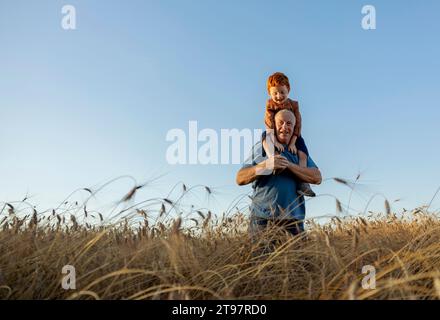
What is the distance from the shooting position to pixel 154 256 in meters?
3.12

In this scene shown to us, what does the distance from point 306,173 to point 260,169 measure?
0.41m

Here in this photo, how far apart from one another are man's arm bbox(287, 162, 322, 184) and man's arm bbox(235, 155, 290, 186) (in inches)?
3.5

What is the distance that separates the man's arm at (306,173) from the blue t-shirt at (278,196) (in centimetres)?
9

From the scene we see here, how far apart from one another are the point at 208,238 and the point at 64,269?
1573mm

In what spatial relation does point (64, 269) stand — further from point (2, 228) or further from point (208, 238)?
point (2, 228)

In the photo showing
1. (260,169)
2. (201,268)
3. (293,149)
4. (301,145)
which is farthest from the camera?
(301,145)

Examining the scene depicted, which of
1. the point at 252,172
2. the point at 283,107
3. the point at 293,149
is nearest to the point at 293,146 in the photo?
the point at 293,149

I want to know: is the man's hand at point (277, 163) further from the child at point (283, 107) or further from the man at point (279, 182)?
the child at point (283, 107)

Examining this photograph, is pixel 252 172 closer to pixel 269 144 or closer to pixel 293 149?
pixel 269 144

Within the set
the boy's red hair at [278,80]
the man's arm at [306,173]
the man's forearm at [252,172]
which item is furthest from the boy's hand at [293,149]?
the boy's red hair at [278,80]

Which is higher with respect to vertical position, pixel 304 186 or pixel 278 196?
pixel 304 186

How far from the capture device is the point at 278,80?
394 centimetres

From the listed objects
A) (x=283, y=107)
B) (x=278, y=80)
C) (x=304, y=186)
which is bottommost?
(x=304, y=186)
